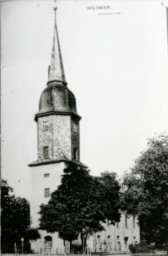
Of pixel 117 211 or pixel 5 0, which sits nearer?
pixel 5 0

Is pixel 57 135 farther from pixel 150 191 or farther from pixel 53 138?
pixel 150 191

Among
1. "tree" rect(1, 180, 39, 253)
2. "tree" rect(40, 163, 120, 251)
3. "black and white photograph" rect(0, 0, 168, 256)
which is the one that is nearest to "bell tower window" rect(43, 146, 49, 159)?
"black and white photograph" rect(0, 0, 168, 256)

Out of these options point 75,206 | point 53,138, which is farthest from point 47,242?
point 53,138

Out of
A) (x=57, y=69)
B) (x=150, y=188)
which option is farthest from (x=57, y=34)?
(x=150, y=188)

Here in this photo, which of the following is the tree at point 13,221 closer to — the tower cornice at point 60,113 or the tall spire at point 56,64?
the tower cornice at point 60,113

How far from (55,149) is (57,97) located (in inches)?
30.2

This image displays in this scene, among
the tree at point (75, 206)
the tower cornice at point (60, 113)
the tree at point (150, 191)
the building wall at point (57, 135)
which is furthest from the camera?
the building wall at point (57, 135)

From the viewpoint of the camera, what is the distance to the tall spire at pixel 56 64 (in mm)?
5605

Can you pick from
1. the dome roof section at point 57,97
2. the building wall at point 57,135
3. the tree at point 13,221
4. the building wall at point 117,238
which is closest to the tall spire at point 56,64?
the dome roof section at point 57,97

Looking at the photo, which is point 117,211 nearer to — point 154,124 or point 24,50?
point 154,124

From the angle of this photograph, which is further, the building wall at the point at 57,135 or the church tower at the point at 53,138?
the building wall at the point at 57,135

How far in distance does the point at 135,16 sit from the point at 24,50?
1232mm

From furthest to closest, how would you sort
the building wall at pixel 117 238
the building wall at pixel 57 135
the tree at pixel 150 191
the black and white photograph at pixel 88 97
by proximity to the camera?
the building wall at pixel 117 238
the building wall at pixel 57 135
the tree at pixel 150 191
the black and white photograph at pixel 88 97

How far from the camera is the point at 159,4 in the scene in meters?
5.26
